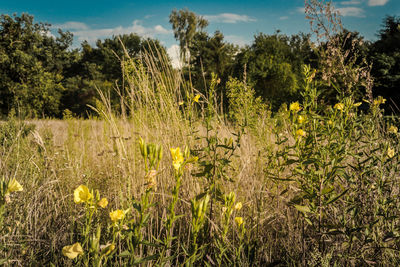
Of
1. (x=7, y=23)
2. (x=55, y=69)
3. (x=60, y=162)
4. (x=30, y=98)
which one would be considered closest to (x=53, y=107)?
(x=30, y=98)

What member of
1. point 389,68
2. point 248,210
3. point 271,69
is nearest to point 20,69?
point 271,69

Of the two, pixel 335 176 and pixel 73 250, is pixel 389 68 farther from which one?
pixel 73 250

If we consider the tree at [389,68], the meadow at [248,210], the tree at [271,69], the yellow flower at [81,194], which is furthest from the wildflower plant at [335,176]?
the tree at [271,69]

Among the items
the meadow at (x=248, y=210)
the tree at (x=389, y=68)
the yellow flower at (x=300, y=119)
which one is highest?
the tree at (x=389, y=68)

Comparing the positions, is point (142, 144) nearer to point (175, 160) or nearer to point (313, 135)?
point (175, 160)

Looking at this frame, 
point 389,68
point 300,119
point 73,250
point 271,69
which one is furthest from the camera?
point 271,69

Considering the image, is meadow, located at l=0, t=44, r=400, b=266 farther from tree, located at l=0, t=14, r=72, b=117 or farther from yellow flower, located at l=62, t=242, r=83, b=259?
tree, located at l=0, t=14, r=72, b=117

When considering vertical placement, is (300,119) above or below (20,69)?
below

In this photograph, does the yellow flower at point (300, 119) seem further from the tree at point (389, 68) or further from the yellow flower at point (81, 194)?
the tree at point (389, 68)

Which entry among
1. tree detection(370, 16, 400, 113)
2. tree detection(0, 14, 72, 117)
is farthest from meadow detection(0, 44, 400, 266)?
tree detection(0, 14, 72, 117)

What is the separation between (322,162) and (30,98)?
17.0 metres

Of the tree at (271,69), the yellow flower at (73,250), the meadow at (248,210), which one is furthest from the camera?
the tree at (271,69)

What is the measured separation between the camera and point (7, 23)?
45.2ft

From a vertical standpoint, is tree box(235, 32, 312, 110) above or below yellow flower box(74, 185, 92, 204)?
above
